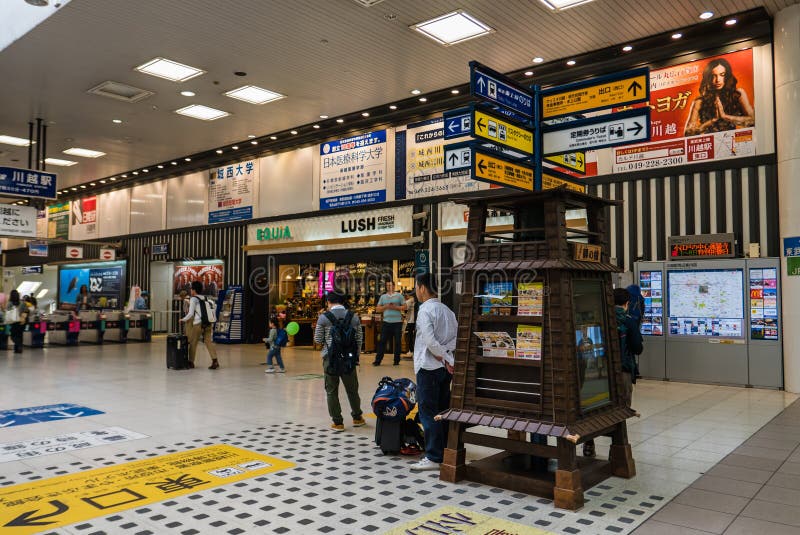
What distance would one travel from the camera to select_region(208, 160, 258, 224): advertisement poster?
50.8 ft

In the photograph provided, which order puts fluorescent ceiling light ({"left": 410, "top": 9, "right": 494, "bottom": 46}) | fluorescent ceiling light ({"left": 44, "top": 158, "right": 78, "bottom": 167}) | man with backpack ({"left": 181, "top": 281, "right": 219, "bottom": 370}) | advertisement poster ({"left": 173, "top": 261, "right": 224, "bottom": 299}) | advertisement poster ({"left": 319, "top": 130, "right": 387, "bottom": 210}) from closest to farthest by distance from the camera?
1. fluorescent ceiling light ({"left": 410, "top": 9, "right": 494, "bottom": 46})
2. man with backpack ({"left": 181, "top": 281, "right": 219, "bottom": 370})
3. advertisement poster ({"left": 319, "top": 130, "right": 387, "bottom": 210})
4. fluorescent ceiling light ({"left": 44, "top": 158, "right": 78, "bottom": 167})
5. advertisement poster ({"left": 173, "top": 261, "right": 224, "bottom": 299})

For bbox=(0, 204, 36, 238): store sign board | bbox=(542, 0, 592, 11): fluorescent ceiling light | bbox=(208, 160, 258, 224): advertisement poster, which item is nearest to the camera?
bbox=(542, 0, 592, 11): fluorescent ceiling light

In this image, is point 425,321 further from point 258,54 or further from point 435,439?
point 258,54

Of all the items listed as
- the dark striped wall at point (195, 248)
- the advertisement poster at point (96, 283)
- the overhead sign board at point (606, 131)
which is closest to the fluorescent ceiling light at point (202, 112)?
the dark striped wall at point (195, 248)

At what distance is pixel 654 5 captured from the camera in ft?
25.1

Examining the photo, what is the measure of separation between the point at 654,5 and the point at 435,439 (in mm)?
6376

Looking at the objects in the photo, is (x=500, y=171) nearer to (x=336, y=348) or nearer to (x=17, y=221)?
(x=336, y=348)

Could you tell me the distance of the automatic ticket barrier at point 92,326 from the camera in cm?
1478

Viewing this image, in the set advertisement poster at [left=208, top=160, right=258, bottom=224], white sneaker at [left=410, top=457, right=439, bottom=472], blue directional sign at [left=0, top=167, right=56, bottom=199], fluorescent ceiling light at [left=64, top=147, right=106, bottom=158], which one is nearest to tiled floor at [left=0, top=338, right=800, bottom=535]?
white sneaker at [left=410, top=457, right=439, bottom=472]

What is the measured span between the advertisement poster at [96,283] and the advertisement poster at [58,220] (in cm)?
131

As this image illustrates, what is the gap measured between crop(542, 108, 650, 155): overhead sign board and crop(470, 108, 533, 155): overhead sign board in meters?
0.32

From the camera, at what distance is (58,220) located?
894 inches

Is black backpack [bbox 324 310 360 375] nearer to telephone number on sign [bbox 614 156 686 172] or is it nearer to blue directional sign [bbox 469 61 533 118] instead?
blue directional sign [bbox 469 61 533 118]

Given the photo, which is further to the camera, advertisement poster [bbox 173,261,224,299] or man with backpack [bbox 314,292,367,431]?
advertisement poster [bbox 173,261,224,299]
